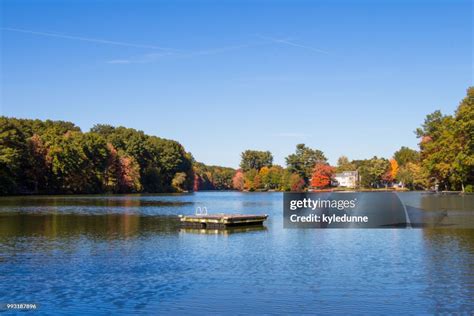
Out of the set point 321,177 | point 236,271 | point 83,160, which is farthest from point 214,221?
point 321,177

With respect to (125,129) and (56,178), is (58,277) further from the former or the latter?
(125,129)

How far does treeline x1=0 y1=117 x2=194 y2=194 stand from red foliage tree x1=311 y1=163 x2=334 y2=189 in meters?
44.9

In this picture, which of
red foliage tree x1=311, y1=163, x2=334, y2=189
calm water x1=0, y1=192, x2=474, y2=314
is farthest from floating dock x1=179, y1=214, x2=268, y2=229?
red foliage tree x1=311, y1=163, x2=334, y2=189

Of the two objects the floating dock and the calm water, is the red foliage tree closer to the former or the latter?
the floating dock

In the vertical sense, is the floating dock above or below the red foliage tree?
below

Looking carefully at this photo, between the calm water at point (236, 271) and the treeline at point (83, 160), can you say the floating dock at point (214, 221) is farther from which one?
the treeline at point (83, 160)

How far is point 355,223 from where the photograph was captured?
52.2 meters

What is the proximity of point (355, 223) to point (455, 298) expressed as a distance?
1289 inches

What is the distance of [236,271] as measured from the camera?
83.5ft

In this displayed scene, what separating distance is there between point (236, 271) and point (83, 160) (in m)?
109

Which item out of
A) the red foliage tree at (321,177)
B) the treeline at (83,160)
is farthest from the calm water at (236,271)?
the red foliage tree at (321,177)

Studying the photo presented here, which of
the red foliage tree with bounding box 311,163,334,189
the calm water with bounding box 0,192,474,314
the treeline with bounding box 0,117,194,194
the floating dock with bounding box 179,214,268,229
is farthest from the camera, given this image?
the red foliage tree with bounding box 311,163,334,189

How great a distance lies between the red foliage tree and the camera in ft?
630

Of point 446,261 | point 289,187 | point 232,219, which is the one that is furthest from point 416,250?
point 289,187
